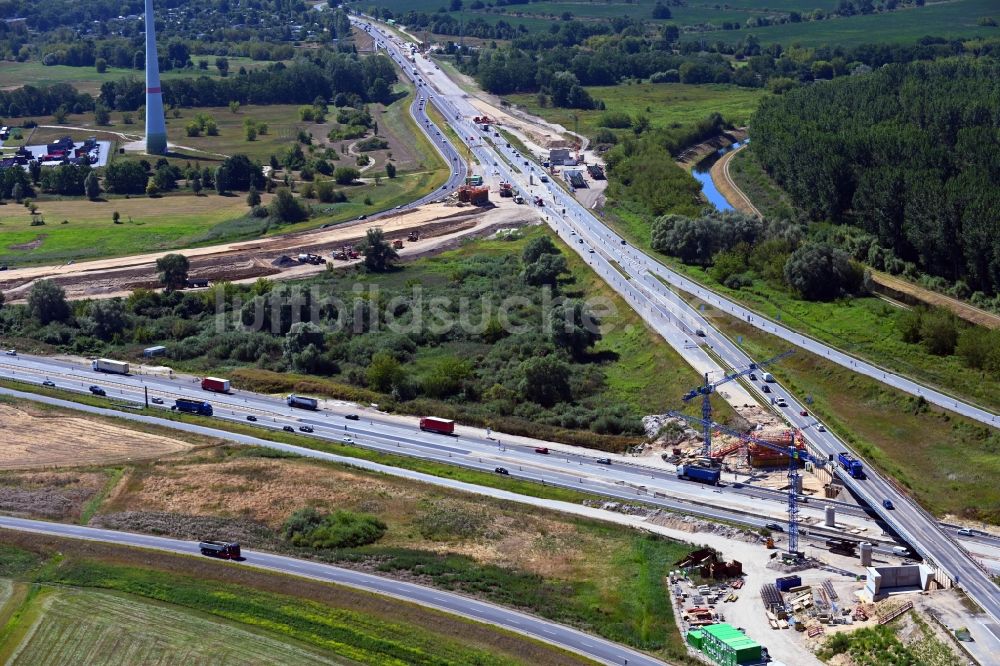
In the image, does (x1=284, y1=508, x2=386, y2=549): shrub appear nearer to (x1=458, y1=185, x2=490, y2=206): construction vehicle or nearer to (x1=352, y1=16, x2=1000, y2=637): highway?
(x1=352, y1=16, x2=1000, y2=637): highway

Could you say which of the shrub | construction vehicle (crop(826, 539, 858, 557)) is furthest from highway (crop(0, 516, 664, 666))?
construction vehicle (crop(826, 539, 858, 557))

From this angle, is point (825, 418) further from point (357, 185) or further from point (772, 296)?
point (357, 185)

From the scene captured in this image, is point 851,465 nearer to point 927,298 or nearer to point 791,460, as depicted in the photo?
point 791,460

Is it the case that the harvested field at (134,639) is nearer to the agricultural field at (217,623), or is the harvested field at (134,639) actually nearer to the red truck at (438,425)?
the agricultural field at (217,623)

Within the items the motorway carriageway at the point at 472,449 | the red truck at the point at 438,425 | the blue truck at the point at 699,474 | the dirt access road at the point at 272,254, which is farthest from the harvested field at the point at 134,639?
the dirt access road at the point at 272,254

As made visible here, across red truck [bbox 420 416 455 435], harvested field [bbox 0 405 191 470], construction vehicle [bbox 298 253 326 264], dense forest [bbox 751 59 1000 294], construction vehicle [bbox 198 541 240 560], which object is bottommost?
harvested field [bbox 0 405 191 470]

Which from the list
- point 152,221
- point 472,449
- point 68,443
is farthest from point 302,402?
point 152,221

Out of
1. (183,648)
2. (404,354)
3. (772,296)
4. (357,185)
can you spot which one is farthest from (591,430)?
(357,185)
